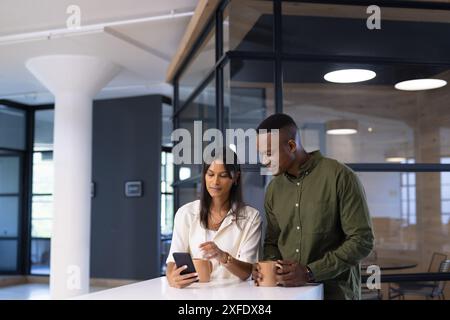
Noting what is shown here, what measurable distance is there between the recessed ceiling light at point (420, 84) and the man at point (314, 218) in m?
2.17

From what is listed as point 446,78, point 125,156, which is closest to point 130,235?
point 125,156

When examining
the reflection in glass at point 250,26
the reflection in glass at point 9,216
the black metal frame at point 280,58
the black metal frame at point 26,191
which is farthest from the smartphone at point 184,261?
the reflection in glass at point 9,216

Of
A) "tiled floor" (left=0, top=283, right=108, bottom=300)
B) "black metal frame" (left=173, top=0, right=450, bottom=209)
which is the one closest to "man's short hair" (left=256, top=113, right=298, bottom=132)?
"black metal frame" (left=173, top=0, right=450, bottom=209)

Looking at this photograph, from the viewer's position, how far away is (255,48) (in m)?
3.68

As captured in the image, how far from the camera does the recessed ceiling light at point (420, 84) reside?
13.0 feet

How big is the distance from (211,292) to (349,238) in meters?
0.54

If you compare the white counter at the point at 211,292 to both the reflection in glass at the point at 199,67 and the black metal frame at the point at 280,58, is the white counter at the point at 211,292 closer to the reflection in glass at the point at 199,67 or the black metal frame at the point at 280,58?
the black metal frame at the point at 280,58

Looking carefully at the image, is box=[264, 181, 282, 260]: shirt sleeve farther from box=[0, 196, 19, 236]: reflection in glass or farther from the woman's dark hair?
box=[0, 196, 19, 236]: reflection in glass

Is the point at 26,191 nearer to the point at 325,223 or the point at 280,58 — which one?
the point at 280,58

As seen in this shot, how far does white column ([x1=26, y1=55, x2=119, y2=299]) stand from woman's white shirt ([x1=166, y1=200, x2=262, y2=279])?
4468 millimetres

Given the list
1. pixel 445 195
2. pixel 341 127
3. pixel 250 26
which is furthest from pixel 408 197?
pixel 250 26

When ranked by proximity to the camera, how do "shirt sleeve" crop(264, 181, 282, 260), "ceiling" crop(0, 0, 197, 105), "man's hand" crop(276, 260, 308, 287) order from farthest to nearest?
"ceiling" crop(0, 0, 197, 105) → "shirt sleeve" crop(264, 181, 282, 260) → "man's hand" crop(276, 260, 308, 287)

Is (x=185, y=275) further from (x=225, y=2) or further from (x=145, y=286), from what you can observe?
(x=225, y=2)

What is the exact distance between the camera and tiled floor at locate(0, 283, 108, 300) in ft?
23.8
